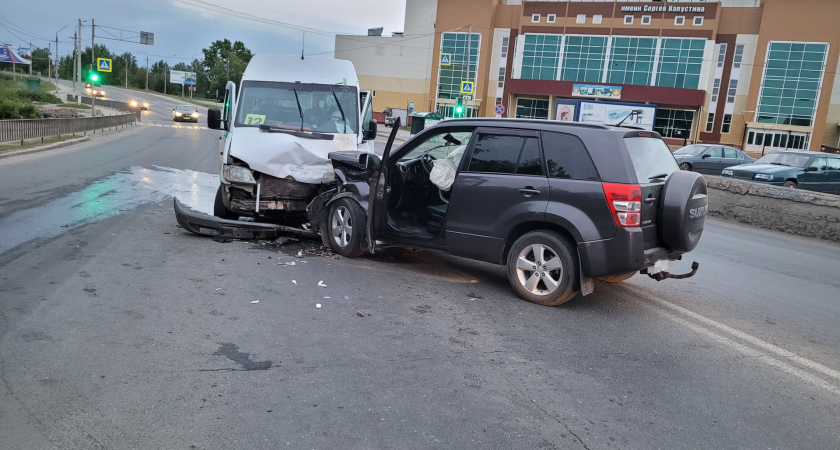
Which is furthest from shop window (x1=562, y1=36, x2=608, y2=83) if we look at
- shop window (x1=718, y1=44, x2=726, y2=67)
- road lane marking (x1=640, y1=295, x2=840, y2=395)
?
road lane marking (x1=640, y1=295, x2=840, y2=395)

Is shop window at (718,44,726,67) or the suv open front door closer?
the suv open front door

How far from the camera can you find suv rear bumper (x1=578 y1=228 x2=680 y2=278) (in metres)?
5.45

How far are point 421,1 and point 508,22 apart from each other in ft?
41.6

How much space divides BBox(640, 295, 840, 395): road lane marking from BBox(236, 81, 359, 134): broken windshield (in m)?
5.45

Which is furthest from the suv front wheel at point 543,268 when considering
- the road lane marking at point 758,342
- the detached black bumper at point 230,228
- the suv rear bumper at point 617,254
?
the detached black bumper at point 230,228

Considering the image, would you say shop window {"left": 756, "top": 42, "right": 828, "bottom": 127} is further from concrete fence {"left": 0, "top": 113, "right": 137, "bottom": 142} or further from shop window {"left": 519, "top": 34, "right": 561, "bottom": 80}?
concrete fence {"left": 0, "top": 113, "right": 137, "bottom": 142}

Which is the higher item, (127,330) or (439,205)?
(439,205)

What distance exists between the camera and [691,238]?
5859 millimetres

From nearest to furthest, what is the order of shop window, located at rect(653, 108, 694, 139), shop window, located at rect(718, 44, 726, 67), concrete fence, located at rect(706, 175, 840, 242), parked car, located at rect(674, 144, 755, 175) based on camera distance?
concrete fence, located at rect(706, 175, 840, 242) < parked car, located at rect(674, 144, 755, 175) < shop window, located at rect(718, 44, 726, 67) < shop window, located at rect(653, 108, 694, 139)

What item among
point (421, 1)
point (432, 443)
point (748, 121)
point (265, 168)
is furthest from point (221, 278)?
point (421, 1)

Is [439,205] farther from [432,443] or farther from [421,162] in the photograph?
[432,443]

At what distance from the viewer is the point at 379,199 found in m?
7.08

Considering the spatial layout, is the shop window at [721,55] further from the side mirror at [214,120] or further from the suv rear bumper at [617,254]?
the suv rear bumper at [617,254]

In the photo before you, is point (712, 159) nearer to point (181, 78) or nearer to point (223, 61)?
point (181, 78)
